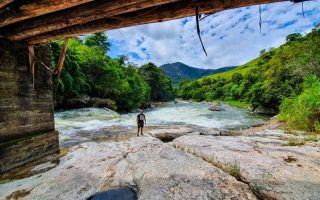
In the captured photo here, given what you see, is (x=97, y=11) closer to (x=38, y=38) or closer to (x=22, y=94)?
(x=38, y=38)

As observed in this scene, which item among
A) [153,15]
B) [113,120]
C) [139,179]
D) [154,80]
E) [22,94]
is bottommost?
[113,120]

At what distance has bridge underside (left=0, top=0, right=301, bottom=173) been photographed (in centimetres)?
383

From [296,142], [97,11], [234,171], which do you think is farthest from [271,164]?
[97,11]

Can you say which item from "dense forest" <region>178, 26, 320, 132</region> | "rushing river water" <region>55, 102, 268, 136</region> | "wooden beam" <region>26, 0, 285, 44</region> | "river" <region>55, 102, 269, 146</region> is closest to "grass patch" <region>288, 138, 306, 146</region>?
"dense forest" <region>178, 26, 320, 132</region>

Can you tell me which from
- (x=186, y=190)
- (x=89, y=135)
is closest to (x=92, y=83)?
(x=89, y=135)

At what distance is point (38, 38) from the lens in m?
6.28

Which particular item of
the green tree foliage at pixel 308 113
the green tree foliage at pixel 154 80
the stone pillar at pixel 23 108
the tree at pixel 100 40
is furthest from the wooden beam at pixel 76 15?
the green tree foliage at pixel 154 80

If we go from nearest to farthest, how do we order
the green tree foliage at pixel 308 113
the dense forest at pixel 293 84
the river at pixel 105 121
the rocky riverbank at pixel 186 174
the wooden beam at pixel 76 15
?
the wooden beam at pixel 76 15, the rocky riverbank at pixel 186 174, the green tree foliage at pixel 308 113, the dense forest at pixel 293 84, the river at pixel 105 121

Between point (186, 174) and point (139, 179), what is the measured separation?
3.48 ft

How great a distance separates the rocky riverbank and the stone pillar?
667 millimetres

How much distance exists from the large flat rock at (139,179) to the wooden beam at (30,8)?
11.7 feet

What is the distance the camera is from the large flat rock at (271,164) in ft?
13.6

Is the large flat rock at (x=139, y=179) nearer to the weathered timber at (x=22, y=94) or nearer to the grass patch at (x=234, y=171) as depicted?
the grass patch at (x=234, y=171)

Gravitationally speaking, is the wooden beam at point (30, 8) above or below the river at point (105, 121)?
above
